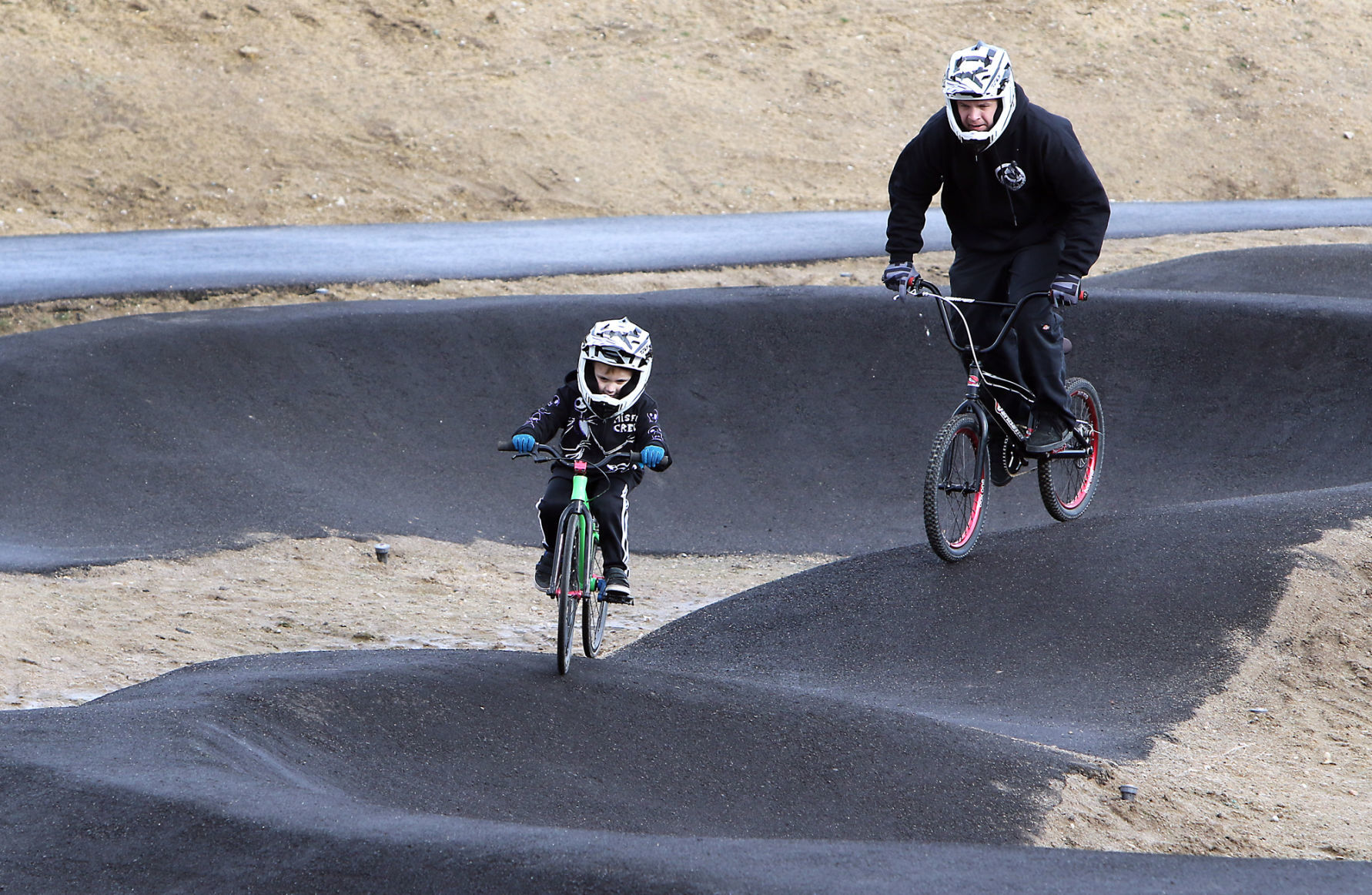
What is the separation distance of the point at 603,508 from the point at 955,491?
2.56 m

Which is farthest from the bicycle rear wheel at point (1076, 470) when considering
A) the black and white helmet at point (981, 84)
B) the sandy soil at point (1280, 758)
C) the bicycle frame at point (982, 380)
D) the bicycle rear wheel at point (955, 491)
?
the black and white helmet at point (981, 84)

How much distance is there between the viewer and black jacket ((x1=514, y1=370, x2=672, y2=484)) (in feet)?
21.4

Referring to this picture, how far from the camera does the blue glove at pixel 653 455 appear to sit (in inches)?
244

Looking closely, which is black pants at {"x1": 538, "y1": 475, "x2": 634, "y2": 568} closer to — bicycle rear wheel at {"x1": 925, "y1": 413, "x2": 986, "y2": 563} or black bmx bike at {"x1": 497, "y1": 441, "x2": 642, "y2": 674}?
black bmx bike at {"x1": 497, "y1": 441, "x2": 642, "y2": 674}

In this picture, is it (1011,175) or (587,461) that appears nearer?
(587,461)

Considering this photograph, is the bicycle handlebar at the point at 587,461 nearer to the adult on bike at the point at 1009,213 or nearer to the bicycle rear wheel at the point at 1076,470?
the adult on bike at the point at 1009,213

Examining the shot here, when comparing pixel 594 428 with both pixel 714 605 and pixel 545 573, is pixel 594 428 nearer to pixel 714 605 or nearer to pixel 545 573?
pixel 545 573

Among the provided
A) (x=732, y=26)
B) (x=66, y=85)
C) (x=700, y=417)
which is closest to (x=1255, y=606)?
(x=700, y=417)

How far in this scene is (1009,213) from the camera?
8062 mm

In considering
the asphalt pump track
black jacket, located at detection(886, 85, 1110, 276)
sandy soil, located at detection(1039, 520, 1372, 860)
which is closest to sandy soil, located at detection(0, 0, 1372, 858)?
sandy soil, located at detection(1039, 520, 1372, 860)

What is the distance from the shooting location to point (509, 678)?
6.24m

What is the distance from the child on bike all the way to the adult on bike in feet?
6.67

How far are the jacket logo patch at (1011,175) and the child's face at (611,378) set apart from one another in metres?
2.80

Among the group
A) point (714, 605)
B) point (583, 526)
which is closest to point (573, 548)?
point (583, 526)
